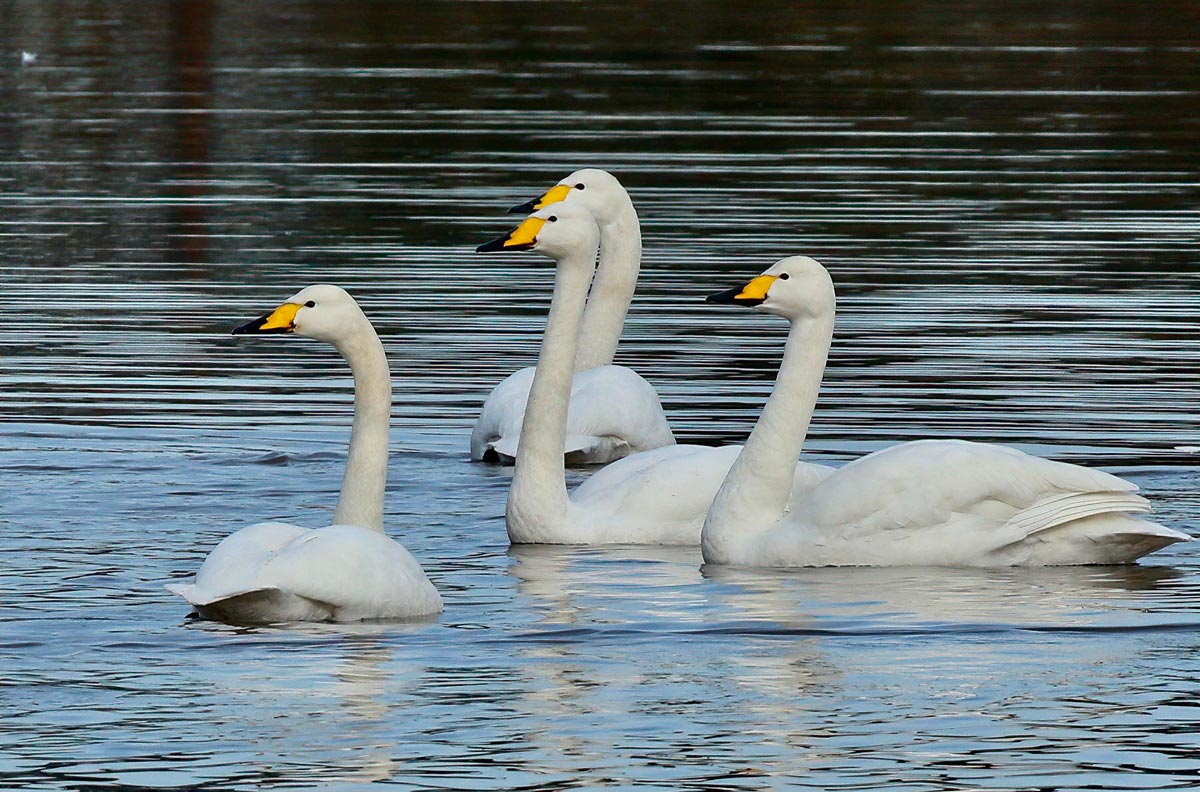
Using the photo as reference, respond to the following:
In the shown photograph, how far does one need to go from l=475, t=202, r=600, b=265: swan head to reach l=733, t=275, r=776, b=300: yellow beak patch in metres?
1.20

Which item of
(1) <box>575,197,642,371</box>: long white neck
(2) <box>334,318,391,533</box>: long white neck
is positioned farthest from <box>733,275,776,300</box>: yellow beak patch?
(1) <box>575,197,642,371</box>: long white neck

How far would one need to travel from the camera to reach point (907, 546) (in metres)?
11.8

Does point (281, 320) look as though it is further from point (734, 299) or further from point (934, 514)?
point (934, 514)

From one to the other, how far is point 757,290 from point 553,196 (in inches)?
110

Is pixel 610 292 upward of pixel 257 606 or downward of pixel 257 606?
upward

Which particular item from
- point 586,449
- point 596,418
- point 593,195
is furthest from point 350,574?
point 593,195

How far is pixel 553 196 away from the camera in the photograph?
14711mm

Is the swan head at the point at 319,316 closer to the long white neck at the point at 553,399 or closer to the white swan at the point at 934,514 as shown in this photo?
the long white neck at the point at 553,399

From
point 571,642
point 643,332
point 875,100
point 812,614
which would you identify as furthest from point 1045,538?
point 875,100

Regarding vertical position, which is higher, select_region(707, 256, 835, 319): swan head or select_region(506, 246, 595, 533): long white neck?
select_region(707, 256, 835, 319): swan head

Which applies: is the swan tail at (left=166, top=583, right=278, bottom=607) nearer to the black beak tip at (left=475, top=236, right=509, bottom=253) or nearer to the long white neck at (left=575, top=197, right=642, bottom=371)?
the black beak tip at (left=475, top=236, right=509, bottom=253)

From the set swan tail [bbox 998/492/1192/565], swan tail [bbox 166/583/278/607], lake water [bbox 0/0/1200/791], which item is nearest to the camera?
lake water [bbox 0/0/1200/791]

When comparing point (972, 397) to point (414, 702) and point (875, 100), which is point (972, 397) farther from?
point (875, 100)

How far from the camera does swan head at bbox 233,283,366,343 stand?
447 inches
